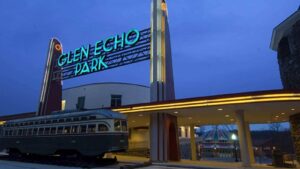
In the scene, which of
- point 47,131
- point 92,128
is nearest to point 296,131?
point 92,128

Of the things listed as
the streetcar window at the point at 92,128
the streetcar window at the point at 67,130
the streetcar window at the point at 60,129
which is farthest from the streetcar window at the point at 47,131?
the streetcar window at the point at 92,128

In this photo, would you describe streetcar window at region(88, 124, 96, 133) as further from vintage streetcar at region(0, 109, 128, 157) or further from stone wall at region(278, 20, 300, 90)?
stone wall at region(278, 20, 300, 90)

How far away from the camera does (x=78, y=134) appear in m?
19.1

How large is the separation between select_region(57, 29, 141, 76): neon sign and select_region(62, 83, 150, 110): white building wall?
5292mm

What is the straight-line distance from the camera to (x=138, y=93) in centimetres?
4031

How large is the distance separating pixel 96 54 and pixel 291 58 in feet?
71.2

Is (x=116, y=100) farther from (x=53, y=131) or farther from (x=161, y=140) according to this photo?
(x=53, y=131)

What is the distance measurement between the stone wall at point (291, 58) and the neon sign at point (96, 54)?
14777 millimetres

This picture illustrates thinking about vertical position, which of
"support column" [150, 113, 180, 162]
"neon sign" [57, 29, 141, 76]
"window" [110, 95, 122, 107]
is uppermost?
"neon sign" [57, 29, 141, 76]

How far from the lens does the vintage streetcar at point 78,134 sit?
18219 mm

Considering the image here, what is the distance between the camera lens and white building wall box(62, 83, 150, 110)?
128ft

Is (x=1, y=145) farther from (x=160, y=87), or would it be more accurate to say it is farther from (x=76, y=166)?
(x=160, y=87)

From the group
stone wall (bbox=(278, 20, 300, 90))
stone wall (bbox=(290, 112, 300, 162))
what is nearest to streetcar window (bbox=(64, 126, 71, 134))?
stone wall (bbox=(278, 20, 300, 90))

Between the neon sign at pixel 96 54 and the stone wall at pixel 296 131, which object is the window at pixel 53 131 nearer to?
the neon sign at pixel 96 54
